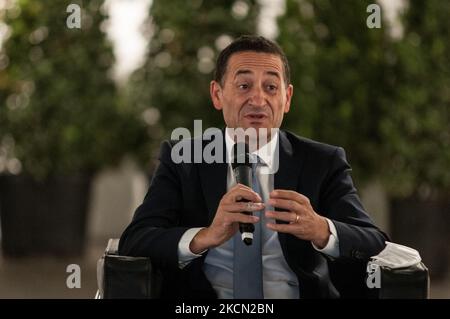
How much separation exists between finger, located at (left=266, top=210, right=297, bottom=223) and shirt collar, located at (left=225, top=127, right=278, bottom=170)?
0.36 meters

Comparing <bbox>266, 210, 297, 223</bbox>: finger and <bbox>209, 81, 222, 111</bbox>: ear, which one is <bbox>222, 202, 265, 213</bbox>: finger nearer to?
<bbox>266, 210, 297, 223</bbox>: finger

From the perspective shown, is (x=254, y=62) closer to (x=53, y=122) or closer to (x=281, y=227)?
(x=281, y=227)

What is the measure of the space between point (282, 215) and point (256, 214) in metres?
0.31

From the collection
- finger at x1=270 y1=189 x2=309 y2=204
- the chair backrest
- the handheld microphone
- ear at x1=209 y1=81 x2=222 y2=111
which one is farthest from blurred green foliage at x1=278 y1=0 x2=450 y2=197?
finger at x1=270 y1=189 x2=309 y2=204

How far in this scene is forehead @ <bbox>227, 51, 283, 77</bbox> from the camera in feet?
6.52

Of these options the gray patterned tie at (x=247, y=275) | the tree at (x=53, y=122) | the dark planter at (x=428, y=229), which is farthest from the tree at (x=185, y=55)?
the gray patterned tie at (x=247, y=275)

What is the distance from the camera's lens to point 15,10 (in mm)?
6660

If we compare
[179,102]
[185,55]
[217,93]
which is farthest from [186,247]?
[185,55]

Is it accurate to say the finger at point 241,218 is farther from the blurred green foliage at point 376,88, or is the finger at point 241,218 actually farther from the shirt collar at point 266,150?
the blurred green foliage at point 376,88

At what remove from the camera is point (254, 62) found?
200 centimetres

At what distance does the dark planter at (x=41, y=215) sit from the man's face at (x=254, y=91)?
4783 millimetres

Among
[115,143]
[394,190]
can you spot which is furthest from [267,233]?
[115,143]
